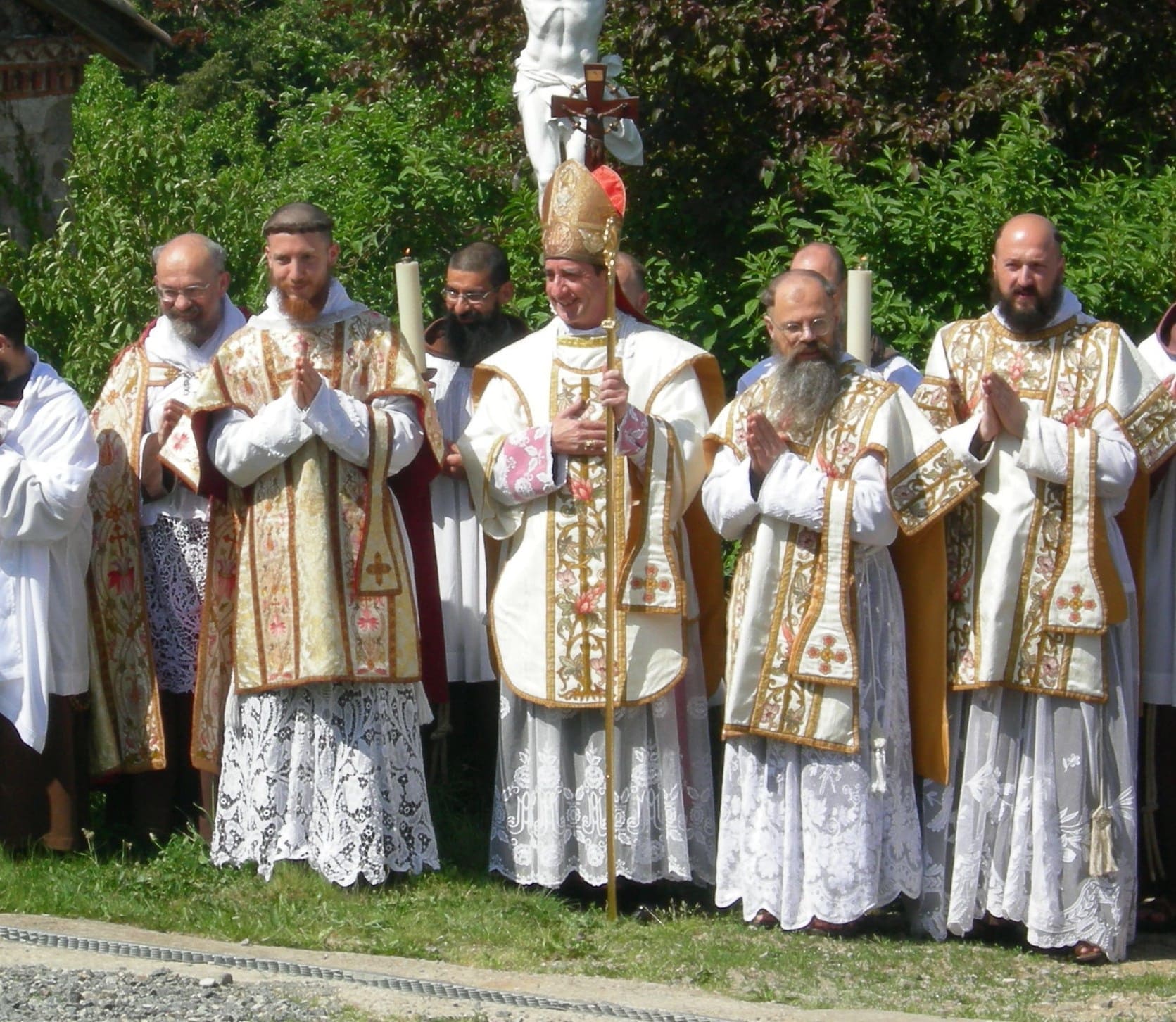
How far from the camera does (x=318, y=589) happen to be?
22.5 ft

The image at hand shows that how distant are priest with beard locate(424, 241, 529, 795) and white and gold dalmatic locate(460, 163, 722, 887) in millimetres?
759

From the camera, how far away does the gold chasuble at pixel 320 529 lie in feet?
22.5

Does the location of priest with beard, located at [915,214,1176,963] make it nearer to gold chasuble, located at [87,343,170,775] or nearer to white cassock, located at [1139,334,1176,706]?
white cassock, located at [1139,334,1176,706]

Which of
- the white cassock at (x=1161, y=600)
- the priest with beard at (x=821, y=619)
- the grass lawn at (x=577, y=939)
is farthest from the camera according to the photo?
the white cassock at (x=1161, y=600)

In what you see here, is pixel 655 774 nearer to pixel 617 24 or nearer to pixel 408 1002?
pixel 408 1002

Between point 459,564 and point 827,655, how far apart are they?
1.82 m

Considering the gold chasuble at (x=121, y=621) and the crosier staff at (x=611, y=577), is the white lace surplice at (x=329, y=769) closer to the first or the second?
the gold chasuble at (x=121, y=621)

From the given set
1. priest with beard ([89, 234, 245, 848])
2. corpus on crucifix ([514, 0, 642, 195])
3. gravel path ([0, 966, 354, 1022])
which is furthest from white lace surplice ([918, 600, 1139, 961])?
corpus on crucifix ([514, 0, 642, 195])

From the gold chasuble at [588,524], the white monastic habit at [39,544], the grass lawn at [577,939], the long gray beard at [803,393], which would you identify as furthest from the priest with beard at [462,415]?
the long gray beard at [803,393]

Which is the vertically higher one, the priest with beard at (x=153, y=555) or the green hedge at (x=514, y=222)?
the green hedge at (x=514, y=222)

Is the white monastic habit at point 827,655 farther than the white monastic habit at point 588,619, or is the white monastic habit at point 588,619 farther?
the white monastic habit at point 588,619

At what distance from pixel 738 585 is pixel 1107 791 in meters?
1.35

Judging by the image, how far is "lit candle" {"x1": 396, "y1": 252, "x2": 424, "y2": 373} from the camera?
6.89 meters

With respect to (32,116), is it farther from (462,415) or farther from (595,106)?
(595,106)
